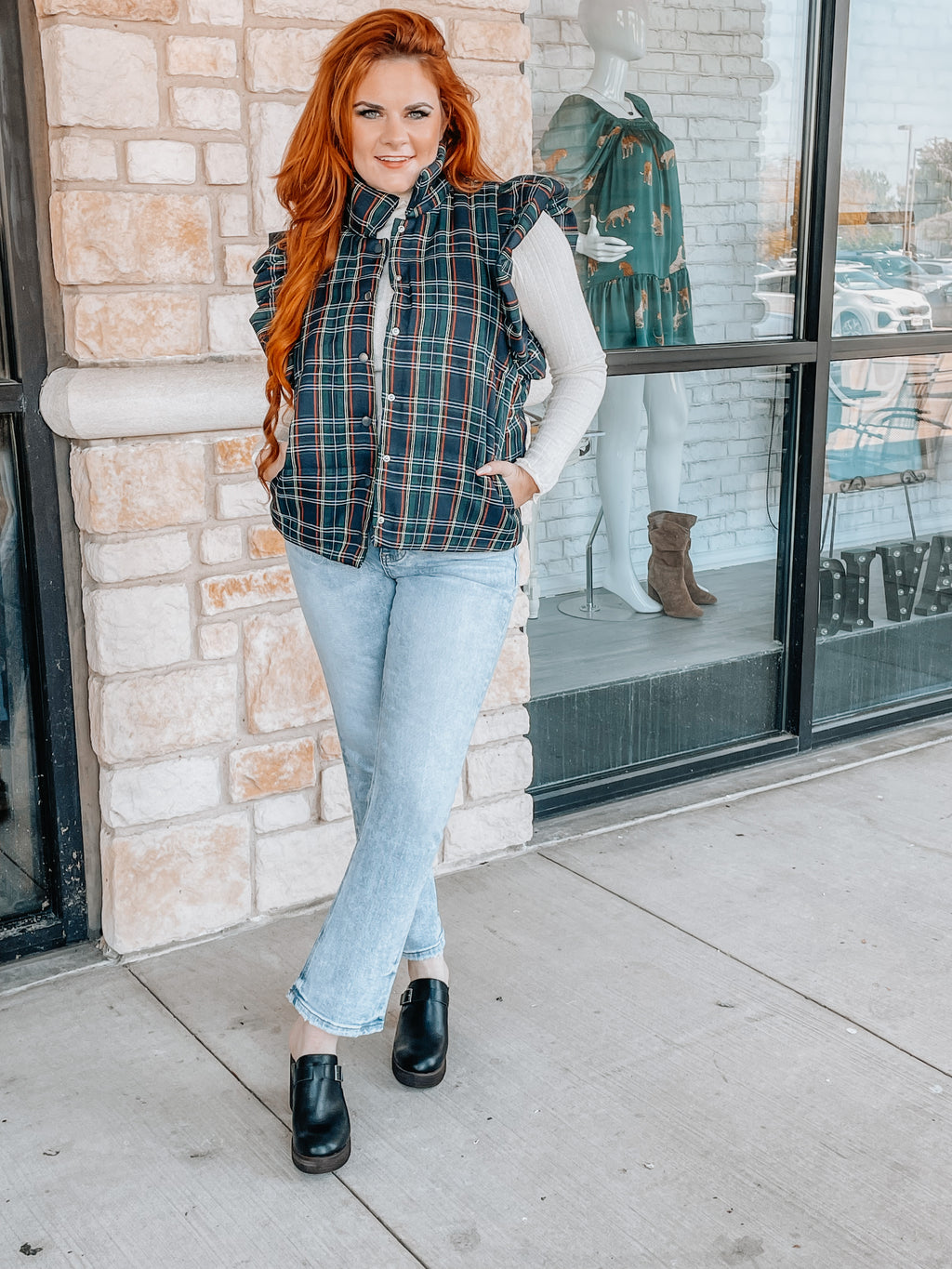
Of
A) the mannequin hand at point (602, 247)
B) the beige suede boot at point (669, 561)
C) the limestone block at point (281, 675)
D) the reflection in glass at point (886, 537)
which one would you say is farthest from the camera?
the reflection in glass at point (886, 537)

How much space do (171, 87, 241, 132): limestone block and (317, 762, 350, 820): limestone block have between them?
1336mm

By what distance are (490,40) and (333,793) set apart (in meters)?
1.66

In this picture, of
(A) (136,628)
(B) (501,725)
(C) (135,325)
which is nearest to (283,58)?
(C) (135,325)

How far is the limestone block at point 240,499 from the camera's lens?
8.89 ft

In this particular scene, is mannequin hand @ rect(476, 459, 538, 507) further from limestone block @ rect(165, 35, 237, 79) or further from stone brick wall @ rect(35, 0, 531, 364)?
limestone block @ rect(165, 35, 237, 79)

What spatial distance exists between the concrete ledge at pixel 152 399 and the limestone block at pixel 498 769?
969 mm

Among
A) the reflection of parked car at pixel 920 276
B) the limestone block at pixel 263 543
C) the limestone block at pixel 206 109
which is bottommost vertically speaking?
the limestone block at pixel 263 543

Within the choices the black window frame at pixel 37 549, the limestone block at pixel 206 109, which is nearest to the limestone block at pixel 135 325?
the black window frame at pixel 37 549

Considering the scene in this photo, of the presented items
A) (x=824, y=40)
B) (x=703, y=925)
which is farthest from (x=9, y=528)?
(x=824, y=40)

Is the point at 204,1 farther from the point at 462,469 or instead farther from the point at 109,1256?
the point at 109,1256

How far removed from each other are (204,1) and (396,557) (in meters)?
1.25

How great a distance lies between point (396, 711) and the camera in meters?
2.04

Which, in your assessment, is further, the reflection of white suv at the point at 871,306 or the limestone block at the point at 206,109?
the reflection of white suv at the point at 871,306

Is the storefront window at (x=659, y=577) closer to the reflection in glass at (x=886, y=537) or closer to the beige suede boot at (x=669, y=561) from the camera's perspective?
the beige suede boot at (x=669, y=561)
